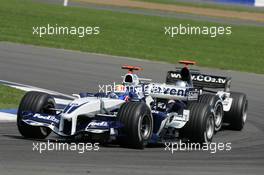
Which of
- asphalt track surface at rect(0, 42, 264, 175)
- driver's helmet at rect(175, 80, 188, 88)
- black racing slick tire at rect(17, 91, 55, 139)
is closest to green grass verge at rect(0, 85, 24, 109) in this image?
asphalt track surface at rect(0, 42, 264, 175)

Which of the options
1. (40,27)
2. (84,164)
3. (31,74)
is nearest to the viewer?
(84,164)

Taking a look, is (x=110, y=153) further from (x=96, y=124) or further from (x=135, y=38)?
(x=135, y=38)

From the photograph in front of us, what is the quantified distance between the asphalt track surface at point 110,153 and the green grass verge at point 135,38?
432 centimetres

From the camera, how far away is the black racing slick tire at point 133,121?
11.7 metres

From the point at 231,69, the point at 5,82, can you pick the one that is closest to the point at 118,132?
the point at 5,82

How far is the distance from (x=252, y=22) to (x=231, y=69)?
1876 centimetres

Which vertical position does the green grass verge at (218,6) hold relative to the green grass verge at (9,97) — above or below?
above

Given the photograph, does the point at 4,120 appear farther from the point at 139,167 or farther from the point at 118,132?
the point at 139,167

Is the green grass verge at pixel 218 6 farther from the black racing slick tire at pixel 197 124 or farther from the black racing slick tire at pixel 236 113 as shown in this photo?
the black racing slick tire at pixel 197 124

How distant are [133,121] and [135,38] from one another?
1928 centimetres

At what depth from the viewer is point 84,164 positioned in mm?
10234

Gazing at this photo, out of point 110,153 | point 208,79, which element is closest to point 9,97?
point 208,79

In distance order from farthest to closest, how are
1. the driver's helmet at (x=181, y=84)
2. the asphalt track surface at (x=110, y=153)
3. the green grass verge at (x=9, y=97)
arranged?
the green grass verge at (x=9, y=97), the driver's helmet at (x=181, y=84), the asphalt track surface at (x=110, y=153)

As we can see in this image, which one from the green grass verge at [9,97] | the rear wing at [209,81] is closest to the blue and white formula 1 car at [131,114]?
the rear wing at [209,81]
